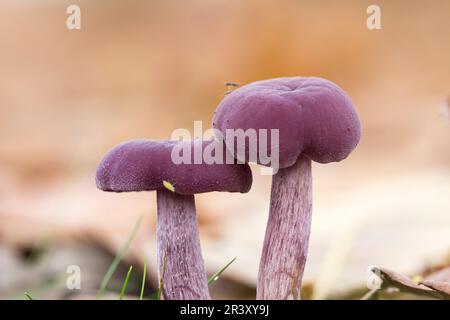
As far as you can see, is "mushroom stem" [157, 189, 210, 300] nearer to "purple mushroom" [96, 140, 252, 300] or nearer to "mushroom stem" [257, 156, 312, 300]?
"purple mushroom" [96, 140, 252, 300]

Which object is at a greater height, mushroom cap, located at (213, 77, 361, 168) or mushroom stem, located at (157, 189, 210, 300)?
mushroom cap, located at (213, 77, 361, 168)

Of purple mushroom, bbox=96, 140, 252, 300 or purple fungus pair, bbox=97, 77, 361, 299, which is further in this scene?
purple mushroom, bbox=96, 140, 252, 300

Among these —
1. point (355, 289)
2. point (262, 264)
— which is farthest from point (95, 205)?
point (262, 264)

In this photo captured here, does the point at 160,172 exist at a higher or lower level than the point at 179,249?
higher

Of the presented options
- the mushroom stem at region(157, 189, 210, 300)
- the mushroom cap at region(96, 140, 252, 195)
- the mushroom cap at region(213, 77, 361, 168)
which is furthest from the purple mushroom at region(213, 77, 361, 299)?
the mushroom stem at region(157, 189, 210, 300)

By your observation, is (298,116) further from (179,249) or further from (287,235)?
(179,249)

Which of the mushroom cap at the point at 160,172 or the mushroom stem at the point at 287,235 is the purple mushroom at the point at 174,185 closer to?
the mushroom cap at the point at 160,172

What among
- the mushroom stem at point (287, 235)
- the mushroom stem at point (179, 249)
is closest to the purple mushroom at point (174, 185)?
the mushroom stem at point (179, 249)

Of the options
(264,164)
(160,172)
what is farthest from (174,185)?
(264,164)
